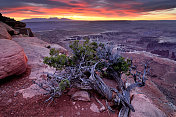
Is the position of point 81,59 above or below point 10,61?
below

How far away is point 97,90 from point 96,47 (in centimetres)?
292

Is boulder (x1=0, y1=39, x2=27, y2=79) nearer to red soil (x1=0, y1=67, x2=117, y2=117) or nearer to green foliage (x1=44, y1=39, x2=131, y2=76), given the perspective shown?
red soil (x1=0, y1=67, x2=117, y2=117)

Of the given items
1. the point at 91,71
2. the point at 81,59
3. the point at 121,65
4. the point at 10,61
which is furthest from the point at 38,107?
the point at 121,65

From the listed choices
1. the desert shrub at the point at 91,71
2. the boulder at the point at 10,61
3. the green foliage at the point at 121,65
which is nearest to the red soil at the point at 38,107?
the desert shrub at the point at 91,71

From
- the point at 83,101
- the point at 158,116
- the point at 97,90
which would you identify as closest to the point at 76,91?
the point at 83,101

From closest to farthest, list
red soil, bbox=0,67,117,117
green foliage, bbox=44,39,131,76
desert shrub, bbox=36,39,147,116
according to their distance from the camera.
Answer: red soil, bbox=0,67,117,117, desert shrub, bbox=36,39,147,116, green foliage, bbox=44,39,131,76

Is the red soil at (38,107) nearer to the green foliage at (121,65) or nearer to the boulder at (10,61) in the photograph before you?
the boulder at (10,61)

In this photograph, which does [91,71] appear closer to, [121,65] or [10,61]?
[121,65]

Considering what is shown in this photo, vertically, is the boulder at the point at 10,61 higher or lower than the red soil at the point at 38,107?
higher

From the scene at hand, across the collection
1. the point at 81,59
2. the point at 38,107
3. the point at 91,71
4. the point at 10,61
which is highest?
the point at 10,61

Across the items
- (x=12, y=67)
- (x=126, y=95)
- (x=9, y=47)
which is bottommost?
(x=126, y=95)

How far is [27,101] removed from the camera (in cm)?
356

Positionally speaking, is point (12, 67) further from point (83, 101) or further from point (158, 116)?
point (158, 116)

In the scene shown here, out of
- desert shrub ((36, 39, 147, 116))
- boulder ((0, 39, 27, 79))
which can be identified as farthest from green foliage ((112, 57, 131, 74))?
boulder ((0, 39, 27, 79))
